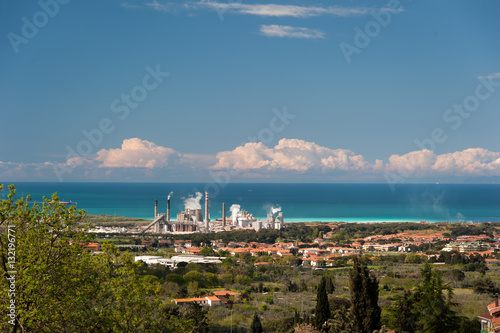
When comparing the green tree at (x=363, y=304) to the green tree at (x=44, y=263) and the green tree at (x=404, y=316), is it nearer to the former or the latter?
the green tree at (x=404, y=316)

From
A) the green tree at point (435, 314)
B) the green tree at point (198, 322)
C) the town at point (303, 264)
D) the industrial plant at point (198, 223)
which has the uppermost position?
the industrial plant at point (198, 223)

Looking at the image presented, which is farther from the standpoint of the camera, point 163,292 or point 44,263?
point 163,292

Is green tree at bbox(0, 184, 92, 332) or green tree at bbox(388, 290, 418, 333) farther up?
green tree at bbox(0, 184, 92, 332)

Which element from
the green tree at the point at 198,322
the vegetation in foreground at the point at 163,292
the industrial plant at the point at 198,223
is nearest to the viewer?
the vegetation in foreground at the point at 163,292

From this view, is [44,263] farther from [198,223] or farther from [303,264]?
[198,223]

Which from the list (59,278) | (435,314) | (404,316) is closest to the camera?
(59,278)

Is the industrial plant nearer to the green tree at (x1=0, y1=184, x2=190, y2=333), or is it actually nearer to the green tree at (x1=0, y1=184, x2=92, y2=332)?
the green tree at (x1=0, y1=184, x2=190, y2=333)

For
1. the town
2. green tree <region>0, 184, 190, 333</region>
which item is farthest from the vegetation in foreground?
the town

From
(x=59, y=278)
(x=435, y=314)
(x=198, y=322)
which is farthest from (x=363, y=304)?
(x=59, y=278)

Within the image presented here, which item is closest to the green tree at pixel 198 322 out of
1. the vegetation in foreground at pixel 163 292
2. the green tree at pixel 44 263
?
the vegetation in foreground at pixel 163 292
